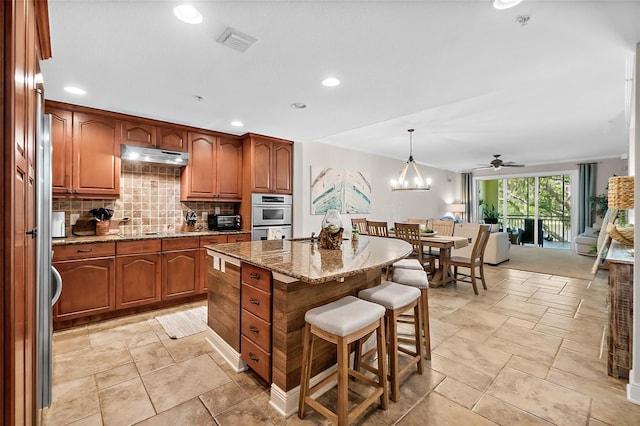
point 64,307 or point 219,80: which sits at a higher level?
point 219,80

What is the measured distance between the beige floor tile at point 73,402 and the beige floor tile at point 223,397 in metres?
0.66

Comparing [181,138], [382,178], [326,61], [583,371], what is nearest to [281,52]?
[326,61]

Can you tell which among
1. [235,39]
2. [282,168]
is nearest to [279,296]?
[235,39]

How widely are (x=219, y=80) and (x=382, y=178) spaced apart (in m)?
5.00

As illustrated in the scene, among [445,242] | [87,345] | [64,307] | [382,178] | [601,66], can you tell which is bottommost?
[87,345]

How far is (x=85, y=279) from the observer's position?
3047 mm

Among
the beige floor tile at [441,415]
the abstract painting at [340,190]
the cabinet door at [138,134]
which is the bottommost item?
the beige floor tile at [441,415]

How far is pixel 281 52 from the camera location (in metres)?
2.13

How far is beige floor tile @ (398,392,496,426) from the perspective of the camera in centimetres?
170

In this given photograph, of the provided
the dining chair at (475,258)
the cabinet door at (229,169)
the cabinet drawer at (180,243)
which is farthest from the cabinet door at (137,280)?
the dining chair at (475,258)

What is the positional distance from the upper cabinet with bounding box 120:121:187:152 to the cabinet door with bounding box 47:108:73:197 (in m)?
0.50

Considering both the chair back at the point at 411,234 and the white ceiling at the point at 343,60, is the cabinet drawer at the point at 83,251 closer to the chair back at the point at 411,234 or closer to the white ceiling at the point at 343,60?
the white ceiling at the point at 343,60

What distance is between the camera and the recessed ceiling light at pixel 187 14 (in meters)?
1.66

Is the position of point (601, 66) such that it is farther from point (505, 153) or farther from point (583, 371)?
point (505, 153)
